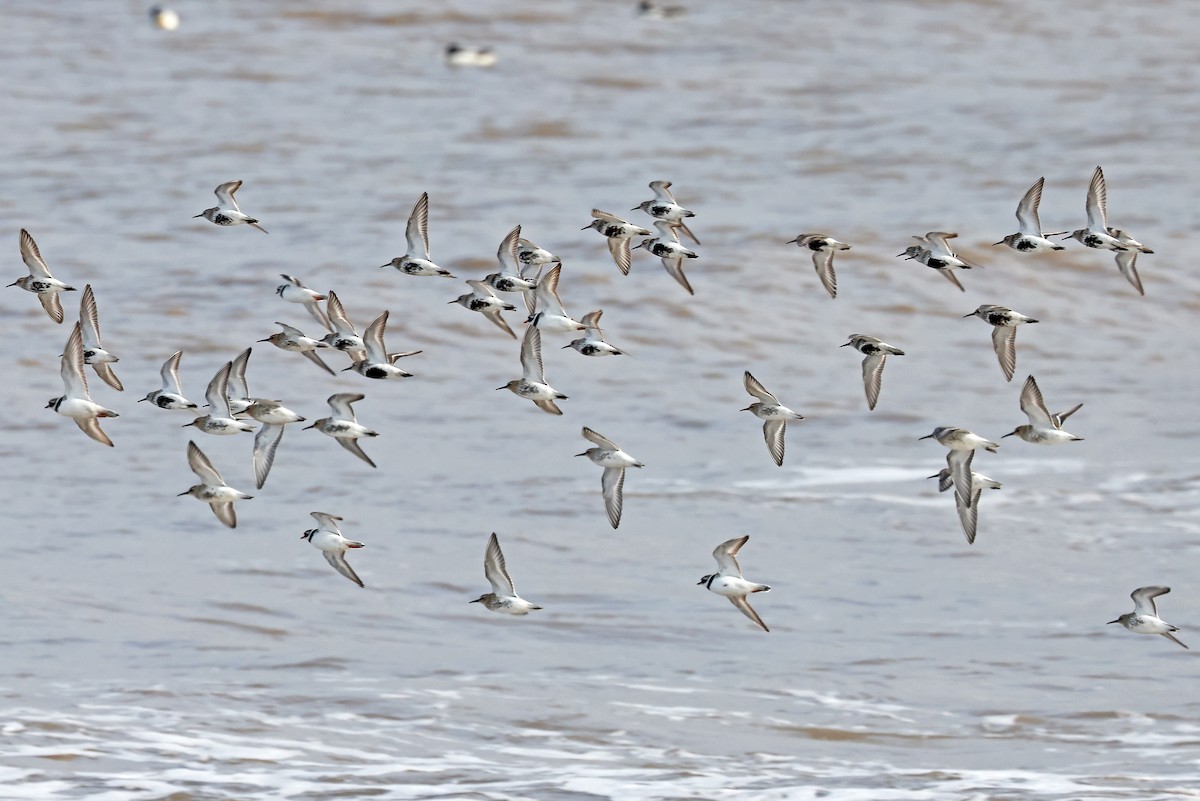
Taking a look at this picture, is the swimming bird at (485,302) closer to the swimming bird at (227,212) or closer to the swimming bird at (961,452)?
the swimming bird at (227,212)

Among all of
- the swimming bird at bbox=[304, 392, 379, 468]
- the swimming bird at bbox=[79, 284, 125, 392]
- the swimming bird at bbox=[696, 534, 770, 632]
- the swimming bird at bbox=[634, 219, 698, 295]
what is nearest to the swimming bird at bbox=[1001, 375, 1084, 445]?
the swimming bird at bbox=[696, 534, 770, 632]

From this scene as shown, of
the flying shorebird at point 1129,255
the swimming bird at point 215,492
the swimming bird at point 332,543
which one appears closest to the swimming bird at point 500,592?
the swimming bird at point 332,543

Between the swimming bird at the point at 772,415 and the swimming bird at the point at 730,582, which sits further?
the swimming bird at the point at 730,582

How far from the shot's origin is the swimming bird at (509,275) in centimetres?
1123

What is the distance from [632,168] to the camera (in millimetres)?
26156

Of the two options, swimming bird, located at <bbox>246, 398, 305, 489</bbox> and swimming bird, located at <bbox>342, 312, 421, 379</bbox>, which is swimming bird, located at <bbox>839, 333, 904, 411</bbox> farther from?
swimming bird, located at <bbox>246, 398, 305, 489</bbox>

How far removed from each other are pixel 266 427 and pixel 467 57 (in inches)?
816

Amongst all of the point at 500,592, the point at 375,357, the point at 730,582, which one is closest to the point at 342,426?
the point at 375,357

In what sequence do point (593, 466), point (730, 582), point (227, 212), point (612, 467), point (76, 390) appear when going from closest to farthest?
point (730, 582) → point (76, 390) → point (612, 467) → point (227, 212) → point (593, 466)

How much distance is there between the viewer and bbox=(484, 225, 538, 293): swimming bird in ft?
36.9

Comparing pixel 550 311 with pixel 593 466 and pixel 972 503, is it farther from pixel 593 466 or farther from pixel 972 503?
pixel 593 466

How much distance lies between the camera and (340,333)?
11.2m

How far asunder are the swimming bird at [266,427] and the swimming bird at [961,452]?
11.1 ft

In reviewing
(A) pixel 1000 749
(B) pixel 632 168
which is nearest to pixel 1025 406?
(A) pixel 1000 749
